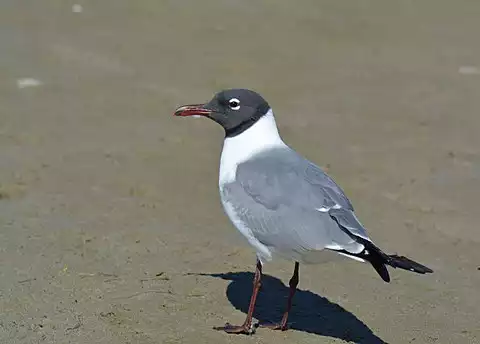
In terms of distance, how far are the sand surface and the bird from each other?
1.71 feet

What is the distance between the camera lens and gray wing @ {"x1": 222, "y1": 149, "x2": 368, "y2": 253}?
4.19m

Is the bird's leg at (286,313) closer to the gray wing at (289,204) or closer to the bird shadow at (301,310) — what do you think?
the bird shadow at (301,310)

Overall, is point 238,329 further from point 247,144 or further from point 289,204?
point 247,144

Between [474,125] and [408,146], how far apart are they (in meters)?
0.91

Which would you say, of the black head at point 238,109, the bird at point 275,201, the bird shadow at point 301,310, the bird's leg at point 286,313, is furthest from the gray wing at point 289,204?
the bird shadow at point 301,310

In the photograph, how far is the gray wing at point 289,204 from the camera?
13.8 ft

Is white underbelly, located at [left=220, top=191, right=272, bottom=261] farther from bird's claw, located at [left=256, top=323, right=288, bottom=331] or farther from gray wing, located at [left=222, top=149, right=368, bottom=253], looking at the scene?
bird's claw, located at [left=256, top=323, right=288, bottom=331]

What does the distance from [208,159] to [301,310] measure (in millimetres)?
2515

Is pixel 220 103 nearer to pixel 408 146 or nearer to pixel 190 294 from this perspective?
pixel 190 294

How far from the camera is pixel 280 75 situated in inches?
370

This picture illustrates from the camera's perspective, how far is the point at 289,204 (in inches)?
172

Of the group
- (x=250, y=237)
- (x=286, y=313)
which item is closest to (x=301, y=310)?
(x=286, y=313)

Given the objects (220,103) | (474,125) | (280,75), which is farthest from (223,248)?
(280,75)

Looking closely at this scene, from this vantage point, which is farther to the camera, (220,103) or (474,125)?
(474,125)
